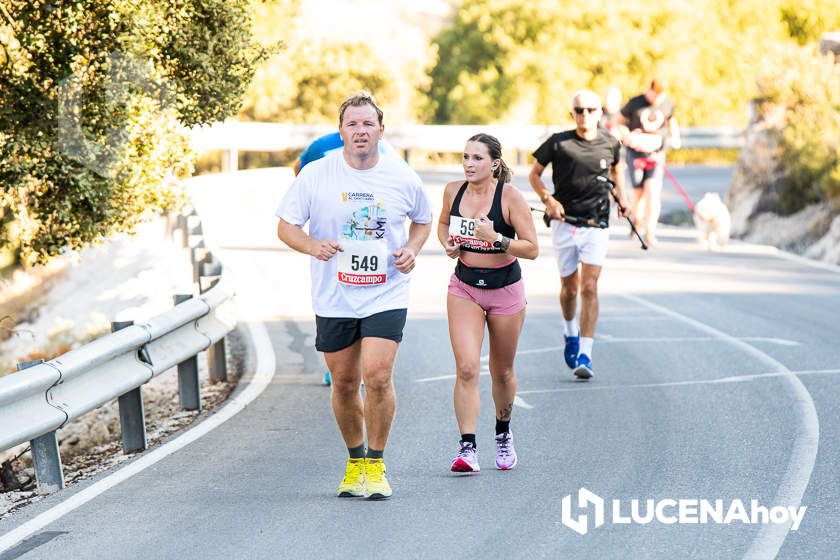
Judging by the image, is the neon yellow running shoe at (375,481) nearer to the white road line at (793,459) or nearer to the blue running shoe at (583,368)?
the white road line at (793,459)

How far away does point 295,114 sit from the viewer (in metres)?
43.0

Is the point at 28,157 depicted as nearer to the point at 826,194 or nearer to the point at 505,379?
the point at 505,379

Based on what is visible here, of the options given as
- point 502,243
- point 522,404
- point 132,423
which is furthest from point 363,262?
point 522,404

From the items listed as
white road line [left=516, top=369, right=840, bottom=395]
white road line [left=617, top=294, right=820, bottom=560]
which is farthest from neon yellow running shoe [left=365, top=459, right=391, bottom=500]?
white road line [left=516, top=369, right=840, bottom=395]

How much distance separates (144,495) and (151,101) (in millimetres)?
5318

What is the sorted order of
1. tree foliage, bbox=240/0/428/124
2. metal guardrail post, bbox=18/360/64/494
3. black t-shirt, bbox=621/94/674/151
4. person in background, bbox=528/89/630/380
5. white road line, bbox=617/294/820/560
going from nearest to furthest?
white road line, bbox=617/294/820/560 → metal guardrail post, bbox=18/360/64/494 → person in background, bbox=528/89/630/380 → black t-shirt, bbox=621/94/674/151 → tree foliage, bbox=240/0/428/124

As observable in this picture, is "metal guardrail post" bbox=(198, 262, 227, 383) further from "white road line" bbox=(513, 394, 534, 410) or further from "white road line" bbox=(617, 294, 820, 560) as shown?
"white road line" bbox=(617, 294, 820, 560)

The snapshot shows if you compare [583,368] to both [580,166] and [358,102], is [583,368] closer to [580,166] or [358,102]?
[580,166]

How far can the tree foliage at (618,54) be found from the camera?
168 feet

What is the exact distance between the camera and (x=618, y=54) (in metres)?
52.6

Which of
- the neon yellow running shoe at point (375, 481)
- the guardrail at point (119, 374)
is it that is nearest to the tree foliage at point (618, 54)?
the guardrail at point (119, 374)

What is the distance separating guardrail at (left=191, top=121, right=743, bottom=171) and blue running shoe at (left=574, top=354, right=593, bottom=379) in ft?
60.1

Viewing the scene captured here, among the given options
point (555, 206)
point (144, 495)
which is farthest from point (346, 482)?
point (555, 206)

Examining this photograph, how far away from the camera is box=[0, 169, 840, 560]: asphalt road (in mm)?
7012
